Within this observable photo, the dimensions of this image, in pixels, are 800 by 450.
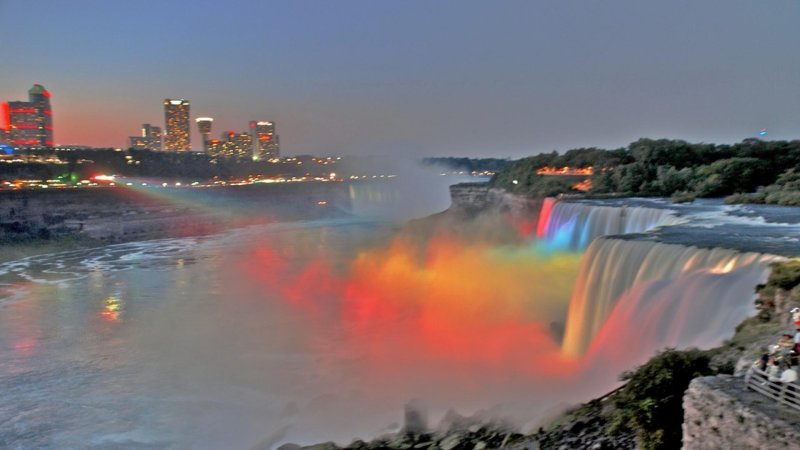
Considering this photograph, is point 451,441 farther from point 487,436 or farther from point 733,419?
point 733,419

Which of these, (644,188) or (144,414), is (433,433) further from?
(644,188)

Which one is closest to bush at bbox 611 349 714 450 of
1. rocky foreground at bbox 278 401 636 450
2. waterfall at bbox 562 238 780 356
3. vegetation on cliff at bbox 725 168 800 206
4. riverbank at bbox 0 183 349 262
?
rocky foreground at bbox 278 401 636 450

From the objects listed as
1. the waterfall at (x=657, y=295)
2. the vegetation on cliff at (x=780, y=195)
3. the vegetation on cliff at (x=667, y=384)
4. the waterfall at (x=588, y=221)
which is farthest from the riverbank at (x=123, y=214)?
the vegetation on cliff at (x=780, y=195)

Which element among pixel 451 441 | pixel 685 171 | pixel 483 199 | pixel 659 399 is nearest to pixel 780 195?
pixel 685 171

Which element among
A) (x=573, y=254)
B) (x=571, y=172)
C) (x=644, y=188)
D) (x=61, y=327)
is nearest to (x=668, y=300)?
(x=573, y=254)

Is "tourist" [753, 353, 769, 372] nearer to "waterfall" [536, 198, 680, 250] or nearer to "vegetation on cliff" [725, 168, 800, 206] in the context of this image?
"waterfall" [536, 198, 680, 250]

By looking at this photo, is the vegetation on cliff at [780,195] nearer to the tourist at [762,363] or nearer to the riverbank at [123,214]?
the tourist at [762,363]
